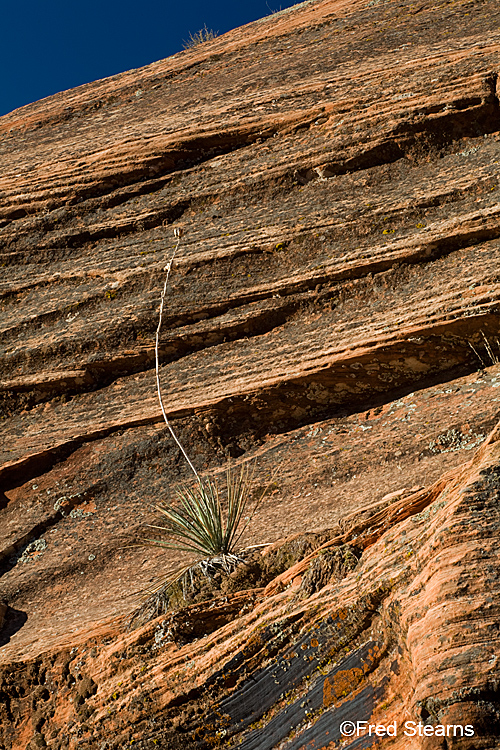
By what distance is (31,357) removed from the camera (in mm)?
9320

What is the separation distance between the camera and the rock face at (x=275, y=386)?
3734mm

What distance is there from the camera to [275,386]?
25.6 ft

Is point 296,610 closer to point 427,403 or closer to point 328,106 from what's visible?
point 427,403

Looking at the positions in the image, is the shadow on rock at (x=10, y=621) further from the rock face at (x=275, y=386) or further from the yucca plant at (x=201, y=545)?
the yucca plant at (x=201, y=545)

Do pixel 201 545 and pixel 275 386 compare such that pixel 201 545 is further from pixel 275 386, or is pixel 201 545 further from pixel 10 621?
pixel 10 621

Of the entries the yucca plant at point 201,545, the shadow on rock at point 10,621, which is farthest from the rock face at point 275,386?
the yucca plant at point 201,545

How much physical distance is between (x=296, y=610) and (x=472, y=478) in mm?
1487

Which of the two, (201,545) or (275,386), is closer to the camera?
(201,545)

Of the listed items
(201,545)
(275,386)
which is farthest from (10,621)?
(275,386)

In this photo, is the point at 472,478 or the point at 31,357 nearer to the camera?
the point at 472,478

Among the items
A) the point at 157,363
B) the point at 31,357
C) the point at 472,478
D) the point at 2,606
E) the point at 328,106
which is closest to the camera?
the point at 472,478

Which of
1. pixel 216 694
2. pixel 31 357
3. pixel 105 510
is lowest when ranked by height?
pixel 216 694

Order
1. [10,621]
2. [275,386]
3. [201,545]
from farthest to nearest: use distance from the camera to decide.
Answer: [275,386] → [10,621] → [201,545]

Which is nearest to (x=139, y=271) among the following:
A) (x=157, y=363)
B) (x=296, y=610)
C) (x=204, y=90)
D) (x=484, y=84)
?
(x=157, y=363)
